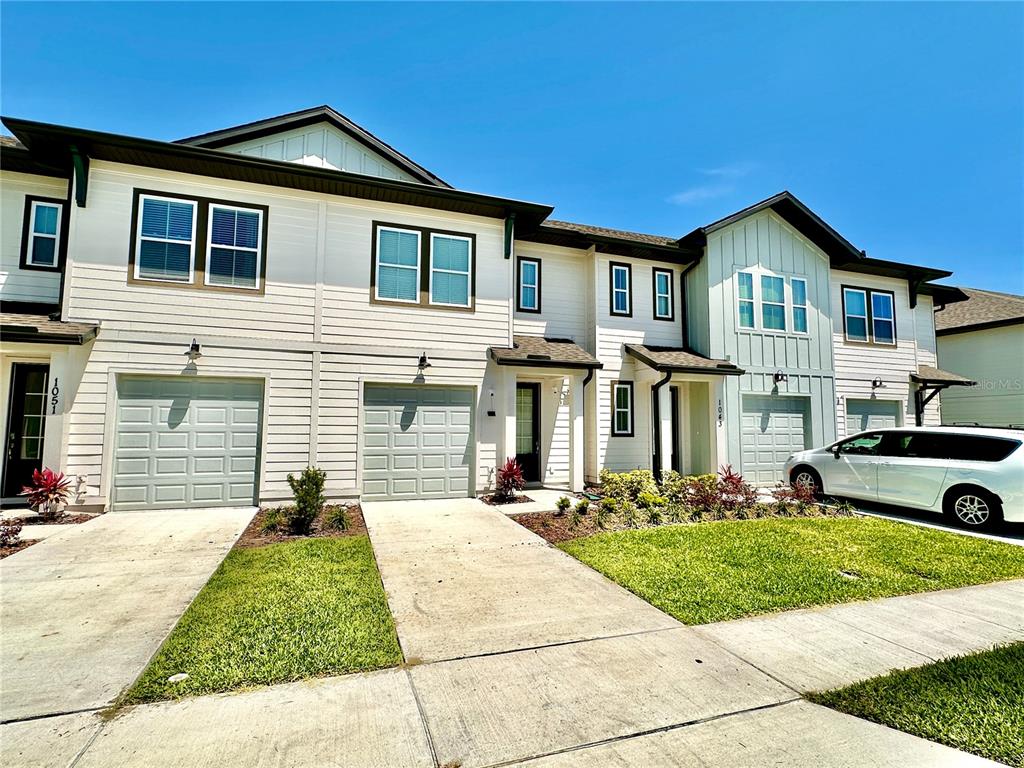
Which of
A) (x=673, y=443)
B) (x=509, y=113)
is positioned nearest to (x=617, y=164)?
(x=509, y=113)

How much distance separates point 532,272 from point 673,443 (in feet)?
19.3

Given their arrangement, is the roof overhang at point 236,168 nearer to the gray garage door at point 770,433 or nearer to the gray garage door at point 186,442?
the gray garage door at point 186,442

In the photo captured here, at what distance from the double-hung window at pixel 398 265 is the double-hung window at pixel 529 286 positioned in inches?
109

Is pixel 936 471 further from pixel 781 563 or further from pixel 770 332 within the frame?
pixel 770 332

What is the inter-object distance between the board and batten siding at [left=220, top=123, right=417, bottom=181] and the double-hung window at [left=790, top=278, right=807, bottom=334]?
1057 centimetres

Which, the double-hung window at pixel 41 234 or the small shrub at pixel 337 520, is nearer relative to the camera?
the small shrub at pixel 337 520

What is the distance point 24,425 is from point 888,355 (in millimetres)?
20725

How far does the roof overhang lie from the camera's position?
762 cm

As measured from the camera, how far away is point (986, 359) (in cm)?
1614

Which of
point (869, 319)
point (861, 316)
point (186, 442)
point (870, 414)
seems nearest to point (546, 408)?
point (186, 442)

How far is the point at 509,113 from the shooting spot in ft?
35.9

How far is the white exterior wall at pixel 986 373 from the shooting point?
15.4m

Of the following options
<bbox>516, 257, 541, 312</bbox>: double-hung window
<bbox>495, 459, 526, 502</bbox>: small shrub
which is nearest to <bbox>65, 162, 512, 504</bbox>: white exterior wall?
<bbox>495, 459, 526, 502</bbox>: small shrub

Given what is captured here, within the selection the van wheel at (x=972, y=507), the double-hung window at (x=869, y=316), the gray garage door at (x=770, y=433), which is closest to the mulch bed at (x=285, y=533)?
the gray garage door at (x=770, y=433)
